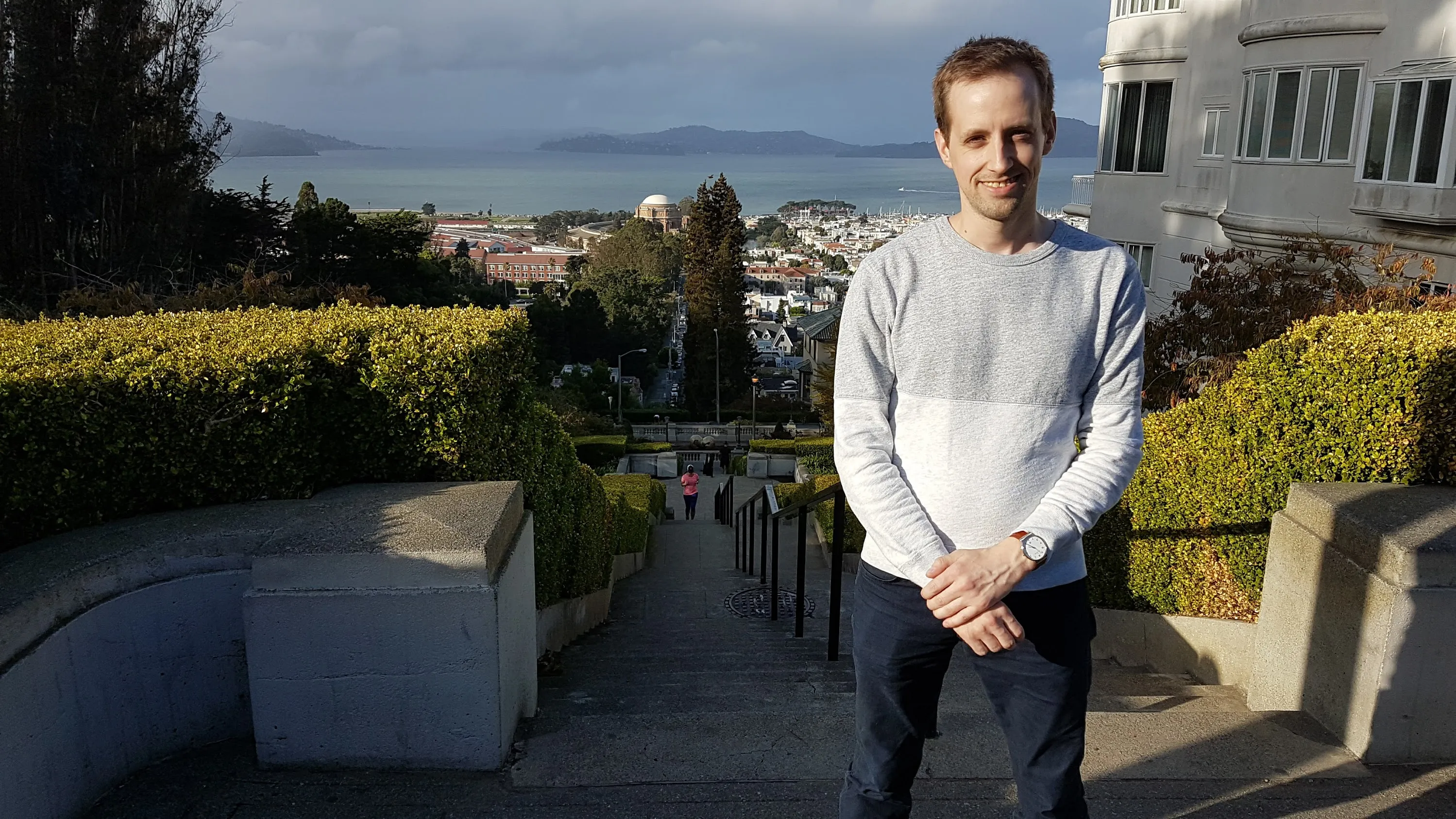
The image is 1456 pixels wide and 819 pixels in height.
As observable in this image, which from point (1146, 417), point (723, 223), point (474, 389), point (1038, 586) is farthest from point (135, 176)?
point (723, 223)

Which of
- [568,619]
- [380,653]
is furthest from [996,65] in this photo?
[568,619]

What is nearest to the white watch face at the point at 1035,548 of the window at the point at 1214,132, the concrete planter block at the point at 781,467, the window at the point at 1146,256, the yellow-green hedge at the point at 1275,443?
the yellow-green hedge at the point at 1275,443

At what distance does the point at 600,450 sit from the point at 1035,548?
26251 millimetres

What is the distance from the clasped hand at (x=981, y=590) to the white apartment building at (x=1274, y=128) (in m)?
10.3

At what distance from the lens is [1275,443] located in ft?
13.4

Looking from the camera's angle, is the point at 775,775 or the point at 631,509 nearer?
the point at 775,775

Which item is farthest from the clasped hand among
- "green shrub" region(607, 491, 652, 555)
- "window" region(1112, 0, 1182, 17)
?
"window" region(1112, 0, 1182, 17)

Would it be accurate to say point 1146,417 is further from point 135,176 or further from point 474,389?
point 135,176

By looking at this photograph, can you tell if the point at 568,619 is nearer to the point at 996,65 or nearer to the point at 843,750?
the point at 843,750

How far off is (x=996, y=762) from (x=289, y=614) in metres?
2.35

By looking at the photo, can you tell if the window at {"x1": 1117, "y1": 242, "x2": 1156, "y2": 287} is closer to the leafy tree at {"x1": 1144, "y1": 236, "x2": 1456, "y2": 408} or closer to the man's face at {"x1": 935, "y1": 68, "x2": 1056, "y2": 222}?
→ the leafy tree at {"x1": 1144, "y1": 236, "x2": 1456, "y2": 408}

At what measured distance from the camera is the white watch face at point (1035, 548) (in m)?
2.05

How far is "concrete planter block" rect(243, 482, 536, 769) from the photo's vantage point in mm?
3189

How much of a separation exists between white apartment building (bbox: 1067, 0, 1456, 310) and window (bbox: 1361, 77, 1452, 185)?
0.05 feet
